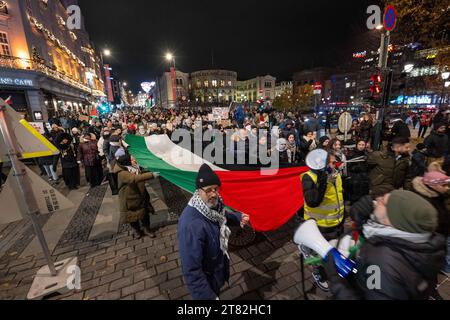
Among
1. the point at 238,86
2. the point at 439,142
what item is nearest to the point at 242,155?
the point at 439,142

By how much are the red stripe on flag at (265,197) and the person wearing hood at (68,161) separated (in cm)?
632

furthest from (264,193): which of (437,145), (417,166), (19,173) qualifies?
(437,145)

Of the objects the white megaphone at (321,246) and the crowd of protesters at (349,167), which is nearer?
the white megaphone at (321,246)

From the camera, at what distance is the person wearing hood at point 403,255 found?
1565 millimetres

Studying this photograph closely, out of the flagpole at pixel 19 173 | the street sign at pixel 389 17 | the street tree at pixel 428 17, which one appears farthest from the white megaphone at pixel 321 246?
the street tree at pixel 428 17

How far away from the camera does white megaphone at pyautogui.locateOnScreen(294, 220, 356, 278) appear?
1990mm

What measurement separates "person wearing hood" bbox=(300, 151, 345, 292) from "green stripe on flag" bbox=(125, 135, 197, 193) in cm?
241

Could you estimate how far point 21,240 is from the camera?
4973mm

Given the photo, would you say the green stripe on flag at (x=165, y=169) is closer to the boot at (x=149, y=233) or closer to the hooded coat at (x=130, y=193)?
the hooded coat at (x=130, y=193)

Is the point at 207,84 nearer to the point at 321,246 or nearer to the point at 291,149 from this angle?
the point at 291,149

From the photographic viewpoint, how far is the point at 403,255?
63.7 inches

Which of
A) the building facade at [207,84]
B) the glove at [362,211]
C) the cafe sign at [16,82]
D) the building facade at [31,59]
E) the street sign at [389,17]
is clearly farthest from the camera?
the building facade at [207,84]

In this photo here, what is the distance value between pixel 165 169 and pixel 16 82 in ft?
71.7
